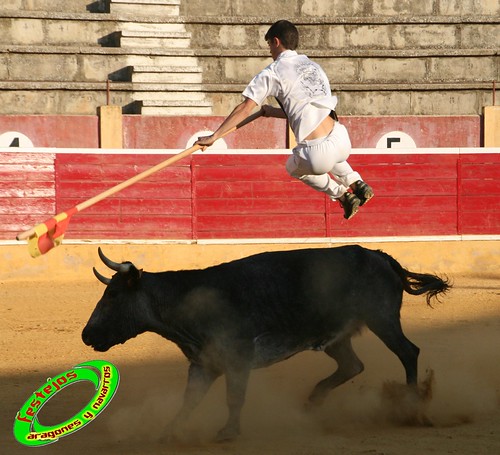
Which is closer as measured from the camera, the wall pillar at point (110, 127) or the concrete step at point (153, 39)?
the wall pillar at point (110, 127)

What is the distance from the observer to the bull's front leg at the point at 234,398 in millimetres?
5363

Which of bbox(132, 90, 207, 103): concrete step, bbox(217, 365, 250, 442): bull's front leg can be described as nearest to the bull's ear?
bbox(217, 365, 250, 442): bull's front leg

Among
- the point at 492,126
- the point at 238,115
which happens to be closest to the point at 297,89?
the point at 238,115

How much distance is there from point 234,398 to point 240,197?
8.01 m

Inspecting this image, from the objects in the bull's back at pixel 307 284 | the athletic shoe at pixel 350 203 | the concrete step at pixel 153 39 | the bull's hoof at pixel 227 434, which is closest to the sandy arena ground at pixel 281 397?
the bull's hoof at pixel 227 434

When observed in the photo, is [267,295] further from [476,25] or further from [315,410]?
[476,25]

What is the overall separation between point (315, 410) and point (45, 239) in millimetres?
1718

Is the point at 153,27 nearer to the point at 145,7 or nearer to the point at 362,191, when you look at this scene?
the point at 145,7

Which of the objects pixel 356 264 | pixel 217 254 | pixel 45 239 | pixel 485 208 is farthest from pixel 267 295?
pixel 485 208

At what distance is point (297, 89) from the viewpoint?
18.1 feet

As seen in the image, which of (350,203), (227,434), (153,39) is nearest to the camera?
(227,434)

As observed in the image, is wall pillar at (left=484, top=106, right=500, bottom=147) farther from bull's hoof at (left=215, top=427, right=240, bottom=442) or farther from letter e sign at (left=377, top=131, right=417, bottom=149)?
bull's hoof at (left=215, top=427, right=240, bottom=442)

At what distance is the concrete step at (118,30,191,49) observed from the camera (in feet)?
53.1

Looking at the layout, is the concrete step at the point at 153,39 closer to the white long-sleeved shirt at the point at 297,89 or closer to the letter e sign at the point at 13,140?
the letter e sign at the point at 13,140
